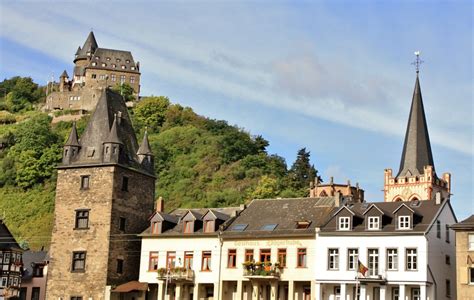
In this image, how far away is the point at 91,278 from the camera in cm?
5712

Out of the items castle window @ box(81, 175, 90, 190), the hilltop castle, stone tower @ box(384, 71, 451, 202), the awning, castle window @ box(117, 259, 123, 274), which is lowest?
the awning

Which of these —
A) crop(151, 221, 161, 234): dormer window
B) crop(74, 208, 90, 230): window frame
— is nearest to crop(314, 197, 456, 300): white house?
crop(151, 221, 161, 234): dormer window

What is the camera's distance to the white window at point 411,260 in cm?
5009

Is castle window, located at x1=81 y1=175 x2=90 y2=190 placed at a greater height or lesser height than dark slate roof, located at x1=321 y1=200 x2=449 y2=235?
greater

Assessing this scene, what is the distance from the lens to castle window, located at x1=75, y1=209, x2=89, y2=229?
5869cm

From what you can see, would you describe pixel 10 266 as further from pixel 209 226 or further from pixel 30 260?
pixel 209 226

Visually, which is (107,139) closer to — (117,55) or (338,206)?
(338,206)

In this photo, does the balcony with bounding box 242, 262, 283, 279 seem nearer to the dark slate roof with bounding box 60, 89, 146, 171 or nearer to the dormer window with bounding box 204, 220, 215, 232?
the dormer window with bounding box 204, 220, 215, 232

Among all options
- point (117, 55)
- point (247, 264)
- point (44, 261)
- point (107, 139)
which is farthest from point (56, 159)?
point (247, 264)

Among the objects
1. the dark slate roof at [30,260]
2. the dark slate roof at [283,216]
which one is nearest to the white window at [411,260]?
the dark slate roof at [283,216]

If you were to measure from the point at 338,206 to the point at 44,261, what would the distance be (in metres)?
30.3

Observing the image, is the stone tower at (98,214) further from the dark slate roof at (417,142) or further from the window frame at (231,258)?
the dark slate roof at (417,142)

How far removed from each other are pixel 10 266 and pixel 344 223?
108 ft

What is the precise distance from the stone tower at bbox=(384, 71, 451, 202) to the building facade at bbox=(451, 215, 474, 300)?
4520cm
